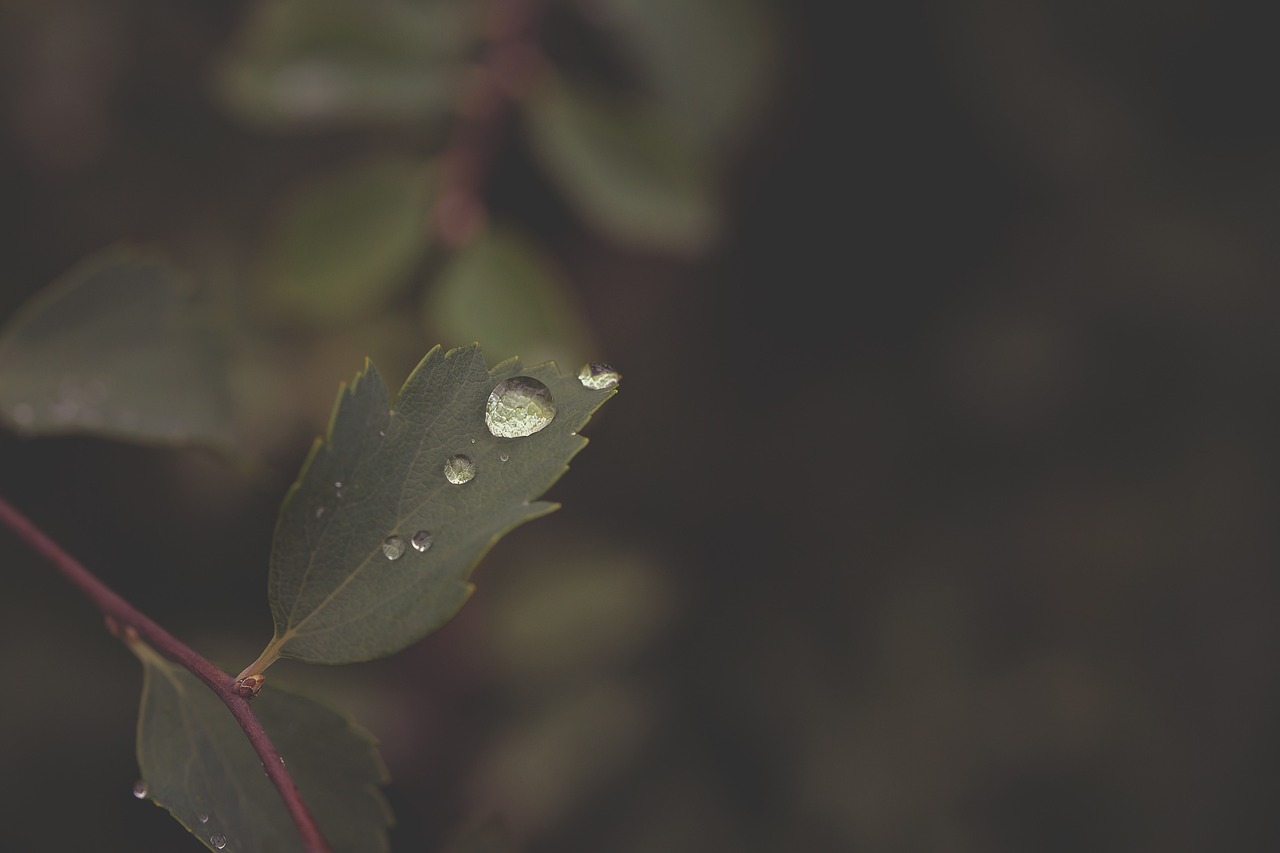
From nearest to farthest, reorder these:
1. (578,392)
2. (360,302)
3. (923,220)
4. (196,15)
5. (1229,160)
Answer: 1. (578,392)
2. (360,302)
3. (196,15)
4. (1229,160)
5. (923,220)

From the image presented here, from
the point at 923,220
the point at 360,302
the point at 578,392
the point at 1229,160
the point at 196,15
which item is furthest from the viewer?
the point at 923,220

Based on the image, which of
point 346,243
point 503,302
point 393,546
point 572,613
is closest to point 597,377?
point 393,546

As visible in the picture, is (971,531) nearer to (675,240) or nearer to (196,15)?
(675,240)

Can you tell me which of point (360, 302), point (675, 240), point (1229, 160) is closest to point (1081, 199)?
point (1229, 160)

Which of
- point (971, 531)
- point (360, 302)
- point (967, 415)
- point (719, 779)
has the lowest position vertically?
point (719, 779)

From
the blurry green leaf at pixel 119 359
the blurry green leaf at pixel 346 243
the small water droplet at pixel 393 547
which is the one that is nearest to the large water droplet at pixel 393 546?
A: the small water droplet at pixel 393 547

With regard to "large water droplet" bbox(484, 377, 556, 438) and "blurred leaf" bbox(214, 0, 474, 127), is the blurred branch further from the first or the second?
"large water droplet" bbox(484, 377, 556, 438)

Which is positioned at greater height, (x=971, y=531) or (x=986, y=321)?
(x=986, y=321)
